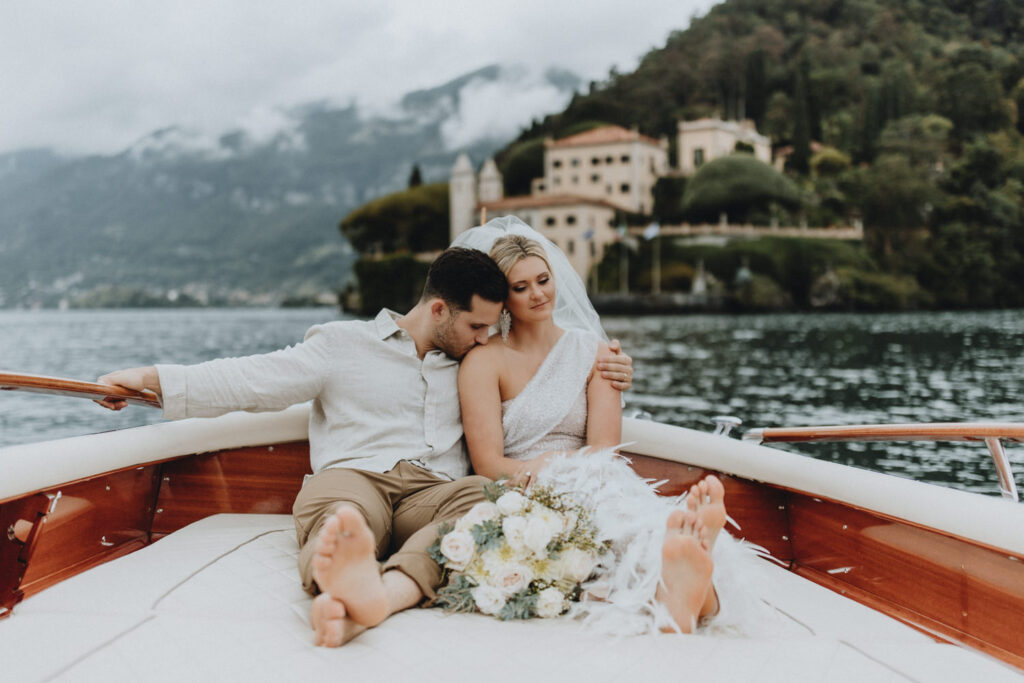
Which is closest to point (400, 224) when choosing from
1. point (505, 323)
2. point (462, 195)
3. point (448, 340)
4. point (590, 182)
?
point (462, 195)

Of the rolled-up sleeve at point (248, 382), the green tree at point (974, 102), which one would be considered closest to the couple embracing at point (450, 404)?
the rolled-up sleeve at point (248, 382)

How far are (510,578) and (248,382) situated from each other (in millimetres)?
996

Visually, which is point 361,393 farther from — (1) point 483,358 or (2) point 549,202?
(2) point 549,202

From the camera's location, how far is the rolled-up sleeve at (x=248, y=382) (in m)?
2.15

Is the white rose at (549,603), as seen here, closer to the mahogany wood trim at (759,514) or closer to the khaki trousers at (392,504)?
the khaki trousers at (392,504)

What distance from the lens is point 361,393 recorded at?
2.35 metres

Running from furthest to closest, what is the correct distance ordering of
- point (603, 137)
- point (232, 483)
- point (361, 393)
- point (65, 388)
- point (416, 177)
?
1. point (416, 177)
2. point (603, 137)
3. point (232, 483)
4. point (361, 393)
5. point (65, 388)

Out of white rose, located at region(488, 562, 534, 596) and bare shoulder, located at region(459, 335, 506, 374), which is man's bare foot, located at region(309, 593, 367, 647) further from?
bare shoulder, located at region(459, 335, 506, 374)

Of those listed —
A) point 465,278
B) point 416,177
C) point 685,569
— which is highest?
point 416,177

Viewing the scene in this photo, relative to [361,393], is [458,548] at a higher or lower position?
lower

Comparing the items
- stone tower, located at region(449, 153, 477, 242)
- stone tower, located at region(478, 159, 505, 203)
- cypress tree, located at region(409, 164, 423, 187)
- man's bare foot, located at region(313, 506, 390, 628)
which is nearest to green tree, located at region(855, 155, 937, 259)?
stone tower, located at region(478, 159, 505, 203)

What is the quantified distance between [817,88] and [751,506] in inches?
2788

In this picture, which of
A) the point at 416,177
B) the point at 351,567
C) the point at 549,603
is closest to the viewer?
the point at 351,567

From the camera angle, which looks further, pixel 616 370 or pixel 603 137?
pixel 603 137
